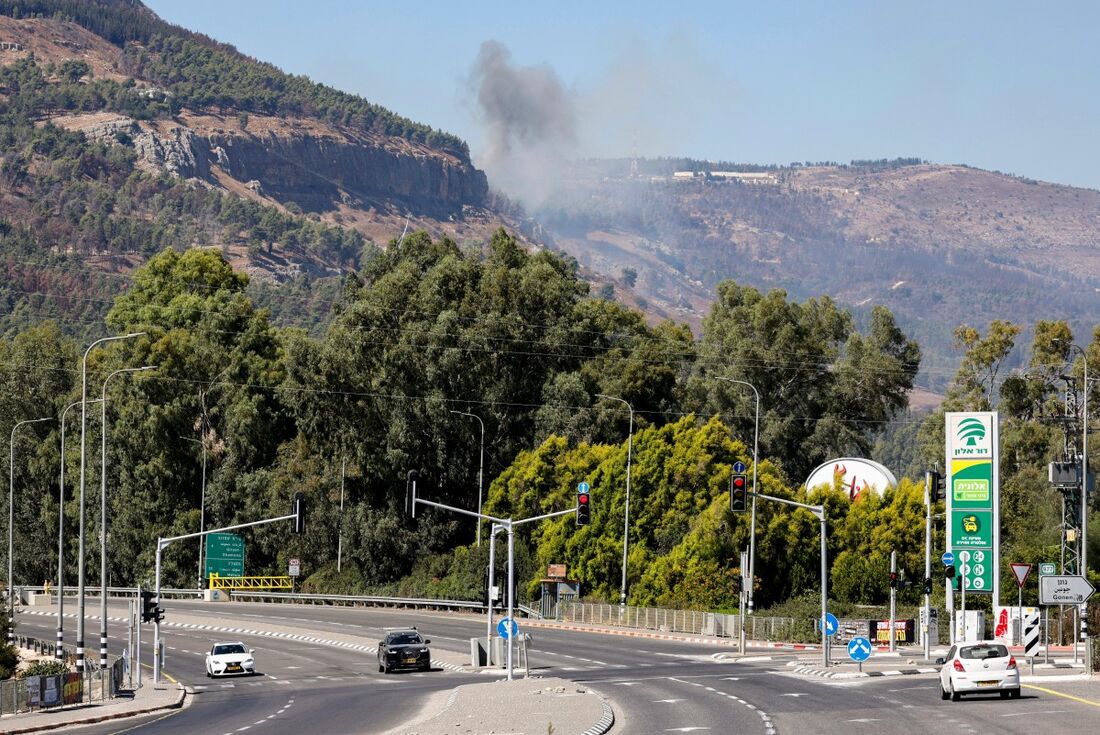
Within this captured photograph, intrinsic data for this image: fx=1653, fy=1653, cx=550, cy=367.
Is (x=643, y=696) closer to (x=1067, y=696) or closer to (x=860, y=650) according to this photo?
(x=860, y=650)

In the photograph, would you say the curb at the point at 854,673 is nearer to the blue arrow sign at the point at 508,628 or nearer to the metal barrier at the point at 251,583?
the blue arrow sign at the point at 508,628

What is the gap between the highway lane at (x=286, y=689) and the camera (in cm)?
4184

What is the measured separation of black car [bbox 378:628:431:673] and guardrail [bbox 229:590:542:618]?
30.5m

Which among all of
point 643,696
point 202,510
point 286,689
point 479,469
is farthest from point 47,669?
point 202,510

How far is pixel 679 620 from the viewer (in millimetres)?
85062

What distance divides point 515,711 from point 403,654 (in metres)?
22.9

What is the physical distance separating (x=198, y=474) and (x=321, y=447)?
16.2 meters

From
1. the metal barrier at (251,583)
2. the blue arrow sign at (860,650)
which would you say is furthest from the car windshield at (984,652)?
the metal barrier at (251,583)

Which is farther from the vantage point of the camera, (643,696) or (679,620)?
(679,620)

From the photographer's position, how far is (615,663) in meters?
63.1

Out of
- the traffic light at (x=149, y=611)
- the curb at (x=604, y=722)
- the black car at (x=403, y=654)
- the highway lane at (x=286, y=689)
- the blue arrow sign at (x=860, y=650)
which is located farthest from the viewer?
the black car at (x=403, y=654)

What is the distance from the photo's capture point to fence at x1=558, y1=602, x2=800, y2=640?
79062 mm

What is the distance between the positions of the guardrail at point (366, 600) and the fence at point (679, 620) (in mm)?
4234

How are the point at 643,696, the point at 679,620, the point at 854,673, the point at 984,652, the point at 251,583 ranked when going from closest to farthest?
the point at 984,652, the point at 643,696, the point at 854,673, the point at 679,620, the point at 251,583
